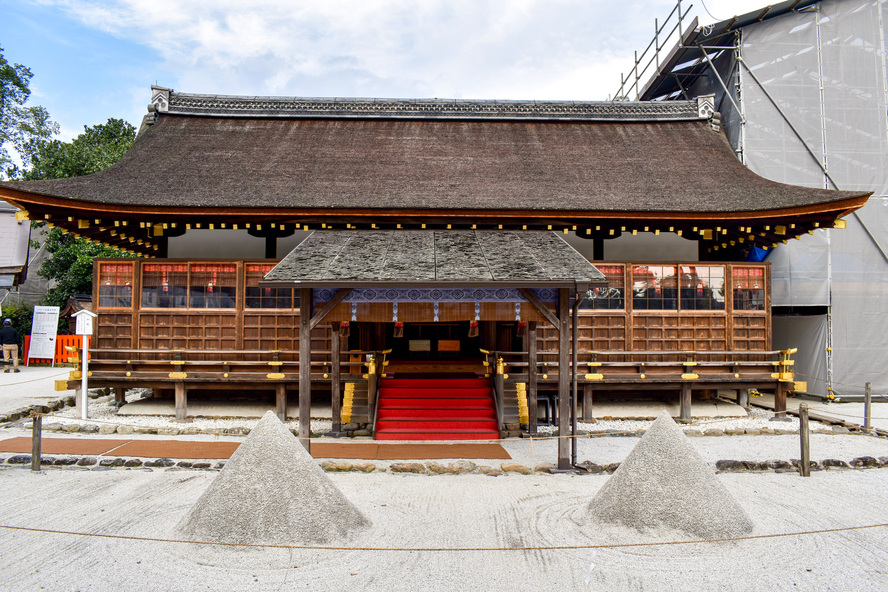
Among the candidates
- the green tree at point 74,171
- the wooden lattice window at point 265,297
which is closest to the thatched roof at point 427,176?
the wooden lattice window at point 265,297

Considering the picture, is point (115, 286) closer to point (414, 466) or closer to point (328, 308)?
point (328, 308)

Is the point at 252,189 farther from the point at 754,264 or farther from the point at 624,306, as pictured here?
the point at 754,264

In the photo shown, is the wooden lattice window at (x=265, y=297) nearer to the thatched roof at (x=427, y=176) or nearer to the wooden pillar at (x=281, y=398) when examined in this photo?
the thatched roof at (x=427, y=176)

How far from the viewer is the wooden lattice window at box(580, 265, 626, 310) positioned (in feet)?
35.6

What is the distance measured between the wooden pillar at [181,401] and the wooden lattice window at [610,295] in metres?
8.59

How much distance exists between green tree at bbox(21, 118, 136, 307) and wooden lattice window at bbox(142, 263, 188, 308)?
13.1 m

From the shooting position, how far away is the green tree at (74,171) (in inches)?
892

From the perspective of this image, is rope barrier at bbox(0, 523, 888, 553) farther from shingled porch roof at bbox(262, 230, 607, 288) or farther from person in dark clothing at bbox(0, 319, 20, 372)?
person in dark clothing at bbox(0, 319, 20, 372)

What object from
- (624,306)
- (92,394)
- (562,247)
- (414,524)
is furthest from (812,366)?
(92,394)

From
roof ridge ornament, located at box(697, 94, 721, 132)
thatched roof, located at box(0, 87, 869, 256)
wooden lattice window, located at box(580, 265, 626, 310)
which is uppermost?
roof ridge ornament, located at box(697, 94, 721, 132)

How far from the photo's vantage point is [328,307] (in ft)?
24.6

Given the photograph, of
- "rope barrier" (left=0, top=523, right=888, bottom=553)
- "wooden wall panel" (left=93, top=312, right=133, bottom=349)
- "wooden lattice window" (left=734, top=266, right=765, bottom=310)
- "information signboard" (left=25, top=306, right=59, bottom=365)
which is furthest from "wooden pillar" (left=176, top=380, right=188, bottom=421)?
"wooden lattice window" (left=734, top=266, right=765, bottom=310)

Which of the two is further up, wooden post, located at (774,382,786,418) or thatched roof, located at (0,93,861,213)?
thatched roof, located at (0,93,861,213)

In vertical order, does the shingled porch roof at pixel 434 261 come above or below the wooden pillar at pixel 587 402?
above
